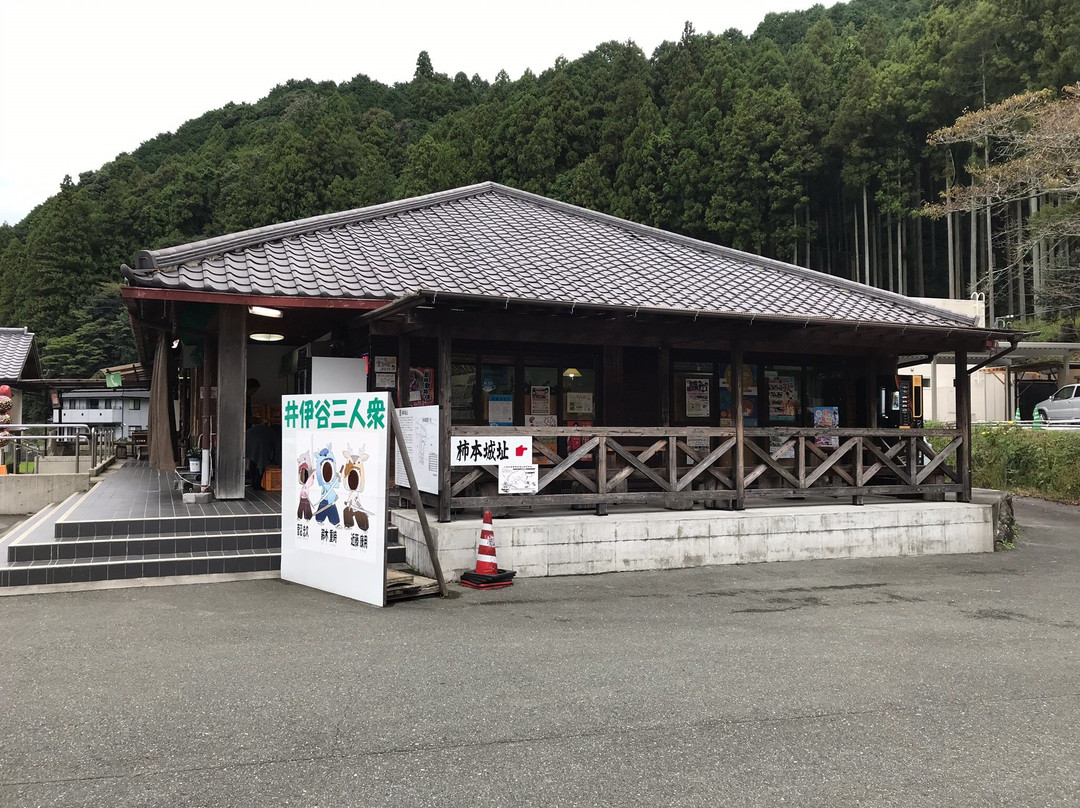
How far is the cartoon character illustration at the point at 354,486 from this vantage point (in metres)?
6.27

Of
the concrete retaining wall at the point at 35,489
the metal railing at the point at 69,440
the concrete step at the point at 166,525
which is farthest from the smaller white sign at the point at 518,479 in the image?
the concrete retaining wall at the point at 35,489

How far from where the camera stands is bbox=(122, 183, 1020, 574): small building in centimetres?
827

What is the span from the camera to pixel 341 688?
415 cm

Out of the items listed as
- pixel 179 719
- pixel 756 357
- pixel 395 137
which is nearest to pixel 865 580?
pixel 756 357

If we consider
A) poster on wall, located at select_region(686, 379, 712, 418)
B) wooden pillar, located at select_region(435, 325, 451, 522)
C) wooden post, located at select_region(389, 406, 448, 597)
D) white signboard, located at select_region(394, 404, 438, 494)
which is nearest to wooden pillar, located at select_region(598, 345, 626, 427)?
poster on wall, located at select_region(686, 379, 712, 418)

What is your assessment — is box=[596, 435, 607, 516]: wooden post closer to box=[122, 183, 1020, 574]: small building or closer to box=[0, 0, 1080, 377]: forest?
box=[122, 183, 1020, 574]: small building

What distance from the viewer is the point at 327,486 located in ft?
21.7

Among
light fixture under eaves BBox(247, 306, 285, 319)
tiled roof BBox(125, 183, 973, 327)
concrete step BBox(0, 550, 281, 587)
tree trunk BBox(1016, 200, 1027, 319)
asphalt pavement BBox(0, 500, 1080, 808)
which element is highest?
tree trunk BBox(1016, 200, 1027, 319)

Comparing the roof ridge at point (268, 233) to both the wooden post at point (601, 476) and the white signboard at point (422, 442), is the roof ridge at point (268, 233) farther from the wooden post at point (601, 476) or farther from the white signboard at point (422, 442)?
the wooden post at point (601, 476)

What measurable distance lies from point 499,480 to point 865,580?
12.1 ft

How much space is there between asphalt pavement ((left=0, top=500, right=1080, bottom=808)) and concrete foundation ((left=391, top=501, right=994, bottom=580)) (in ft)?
2.58

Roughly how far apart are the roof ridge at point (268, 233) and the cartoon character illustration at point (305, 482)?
3.20 meters

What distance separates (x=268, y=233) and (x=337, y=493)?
18.0 feet

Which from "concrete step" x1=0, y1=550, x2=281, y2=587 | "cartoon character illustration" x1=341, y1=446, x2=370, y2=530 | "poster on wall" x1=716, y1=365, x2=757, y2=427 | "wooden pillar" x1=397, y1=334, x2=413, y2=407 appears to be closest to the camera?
"cartoon character illustration" x1=341, y1=446, x2=370, y2=530
